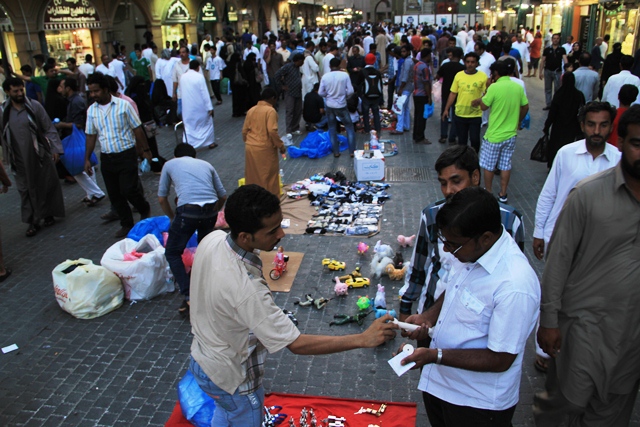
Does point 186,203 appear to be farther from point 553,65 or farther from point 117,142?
point 553,65

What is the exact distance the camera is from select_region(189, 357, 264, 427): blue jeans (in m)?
2.61

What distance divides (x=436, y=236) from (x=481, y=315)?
0.84 meters

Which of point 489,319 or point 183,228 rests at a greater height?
point 489,319

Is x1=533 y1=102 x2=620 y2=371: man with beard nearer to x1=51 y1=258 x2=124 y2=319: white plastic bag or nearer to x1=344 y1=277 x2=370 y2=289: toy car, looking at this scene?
x1=344 y1=277 x2=370 y2=289: toy car

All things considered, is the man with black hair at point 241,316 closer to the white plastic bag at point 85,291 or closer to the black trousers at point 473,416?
the black trousers at point 473,416

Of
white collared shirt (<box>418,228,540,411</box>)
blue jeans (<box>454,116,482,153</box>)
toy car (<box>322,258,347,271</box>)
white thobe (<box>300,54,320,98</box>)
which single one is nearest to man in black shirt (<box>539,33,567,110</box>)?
blue jeans (<box>454,116,482,153</box>)

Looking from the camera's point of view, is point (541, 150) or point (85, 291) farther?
point (541, 150)

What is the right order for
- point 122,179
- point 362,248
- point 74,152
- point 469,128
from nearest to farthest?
point 362,248 → point 122,179 → point 74,152 → point 469,128

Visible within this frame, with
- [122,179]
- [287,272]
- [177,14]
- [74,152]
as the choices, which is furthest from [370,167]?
[177,14]

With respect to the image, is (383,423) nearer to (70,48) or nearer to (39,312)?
(39,312)

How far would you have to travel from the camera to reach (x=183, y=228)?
4.98 m

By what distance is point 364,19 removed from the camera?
70688 mm

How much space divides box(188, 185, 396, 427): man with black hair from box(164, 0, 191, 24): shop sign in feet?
71.2

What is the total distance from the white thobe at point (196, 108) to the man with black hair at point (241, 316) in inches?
313
